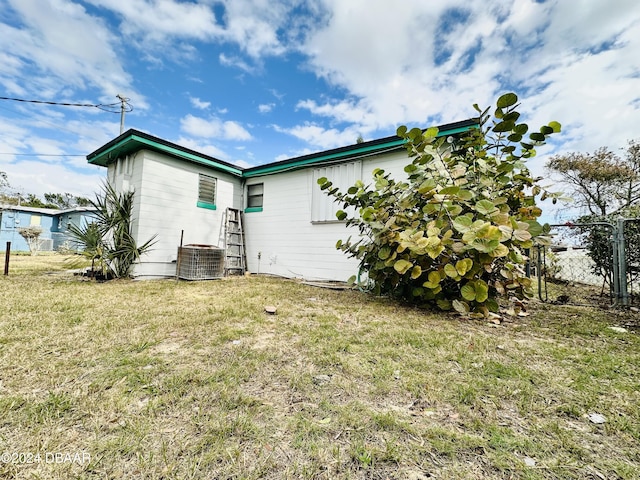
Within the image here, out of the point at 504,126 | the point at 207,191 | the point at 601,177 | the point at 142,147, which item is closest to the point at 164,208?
the point at 207,191

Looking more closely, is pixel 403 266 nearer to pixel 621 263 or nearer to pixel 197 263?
pixel 621 263

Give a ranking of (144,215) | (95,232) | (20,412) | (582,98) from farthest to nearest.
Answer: (582,98) → (144,215) → (95,232) → (20,412)

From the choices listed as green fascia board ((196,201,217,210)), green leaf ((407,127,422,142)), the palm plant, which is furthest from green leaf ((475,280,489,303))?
green fascia board ((196,201,217,210))

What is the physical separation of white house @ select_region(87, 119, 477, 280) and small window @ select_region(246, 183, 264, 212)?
3cm

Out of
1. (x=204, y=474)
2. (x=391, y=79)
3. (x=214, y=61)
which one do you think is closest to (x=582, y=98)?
(x=391, y=79)

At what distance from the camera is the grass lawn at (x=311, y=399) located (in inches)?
39.9

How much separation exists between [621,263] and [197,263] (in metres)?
6.93

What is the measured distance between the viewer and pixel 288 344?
2.23 meters

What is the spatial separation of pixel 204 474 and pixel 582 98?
11.6 meters

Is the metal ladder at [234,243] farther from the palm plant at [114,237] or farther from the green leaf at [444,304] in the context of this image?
the green leaf at [444,304]

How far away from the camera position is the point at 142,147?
5922mm

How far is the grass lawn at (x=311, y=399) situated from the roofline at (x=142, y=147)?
405cm

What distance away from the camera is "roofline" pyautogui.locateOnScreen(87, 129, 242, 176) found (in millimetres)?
5633

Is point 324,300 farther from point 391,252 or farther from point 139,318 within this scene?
point 139,318
